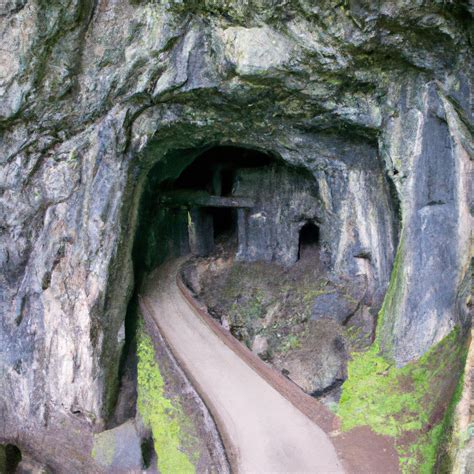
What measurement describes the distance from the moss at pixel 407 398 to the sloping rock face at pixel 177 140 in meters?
0.31

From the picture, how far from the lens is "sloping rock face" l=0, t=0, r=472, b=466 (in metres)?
8.21

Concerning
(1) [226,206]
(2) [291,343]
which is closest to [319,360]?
(2) [291,343]

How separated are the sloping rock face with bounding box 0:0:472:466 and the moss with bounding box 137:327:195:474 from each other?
2.32 feet

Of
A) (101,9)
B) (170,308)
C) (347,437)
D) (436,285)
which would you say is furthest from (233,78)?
(347,437)

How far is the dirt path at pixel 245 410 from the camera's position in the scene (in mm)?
8891

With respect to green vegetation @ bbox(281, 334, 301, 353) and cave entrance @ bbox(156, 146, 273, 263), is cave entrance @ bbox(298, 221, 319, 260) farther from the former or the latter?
green vegetation @ bbox(281, 334, 301, 353)

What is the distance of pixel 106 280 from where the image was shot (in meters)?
9.73

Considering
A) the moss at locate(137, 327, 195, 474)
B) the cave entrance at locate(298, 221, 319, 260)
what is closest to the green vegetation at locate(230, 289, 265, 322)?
the cave entrance at locate(298, 221, 319, 260)

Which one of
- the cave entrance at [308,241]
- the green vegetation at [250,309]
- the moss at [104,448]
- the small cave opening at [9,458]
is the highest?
the cave entrance at [308,241]

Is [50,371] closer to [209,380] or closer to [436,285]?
[209,380]

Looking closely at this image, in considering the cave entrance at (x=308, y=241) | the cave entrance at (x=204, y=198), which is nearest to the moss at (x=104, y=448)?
the cave entrance at (x=204, y=198)

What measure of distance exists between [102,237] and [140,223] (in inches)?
60.4

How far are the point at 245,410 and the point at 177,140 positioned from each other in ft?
18.6

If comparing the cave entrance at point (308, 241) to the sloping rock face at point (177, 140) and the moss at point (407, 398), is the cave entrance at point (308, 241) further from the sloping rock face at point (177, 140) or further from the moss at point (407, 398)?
the moss at point (407, 398)
